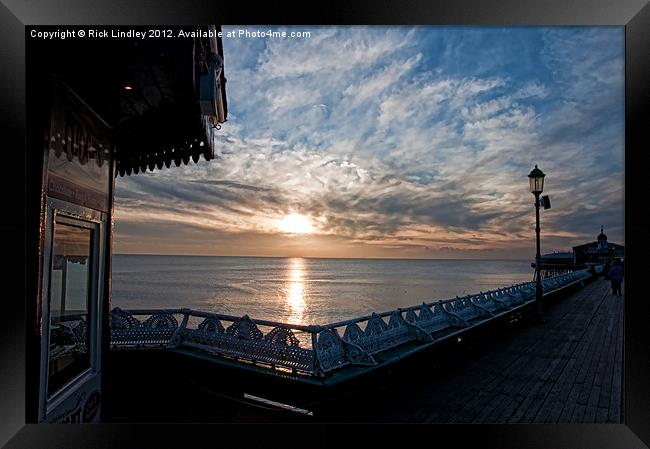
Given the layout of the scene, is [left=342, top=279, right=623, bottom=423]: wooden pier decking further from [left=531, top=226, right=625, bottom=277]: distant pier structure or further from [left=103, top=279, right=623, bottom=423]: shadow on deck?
[left=531, top=226, right=625, bottom=277]: distant pier structure

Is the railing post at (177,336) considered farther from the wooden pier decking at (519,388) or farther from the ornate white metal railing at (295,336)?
the wooden pier decking at (519,388)

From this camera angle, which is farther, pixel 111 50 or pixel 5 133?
pixel 5 133

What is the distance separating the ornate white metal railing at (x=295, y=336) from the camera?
539 centimetres

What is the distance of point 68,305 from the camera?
174 inches

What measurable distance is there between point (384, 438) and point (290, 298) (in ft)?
154

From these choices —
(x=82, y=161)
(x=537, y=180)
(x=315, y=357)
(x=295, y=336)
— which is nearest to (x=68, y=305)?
(x=82, y=161)

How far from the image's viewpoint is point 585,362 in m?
6.95

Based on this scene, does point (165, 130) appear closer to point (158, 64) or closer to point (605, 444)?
point (158, 64)

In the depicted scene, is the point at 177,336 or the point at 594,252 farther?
the point at 594,252

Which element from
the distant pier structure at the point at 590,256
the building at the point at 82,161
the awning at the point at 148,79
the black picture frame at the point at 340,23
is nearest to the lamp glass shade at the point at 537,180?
the black picture frame at the point at 340,23

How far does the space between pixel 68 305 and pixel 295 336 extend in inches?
147

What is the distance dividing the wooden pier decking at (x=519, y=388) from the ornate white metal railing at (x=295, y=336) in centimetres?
62

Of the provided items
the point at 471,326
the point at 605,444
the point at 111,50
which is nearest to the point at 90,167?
the point at 111,50

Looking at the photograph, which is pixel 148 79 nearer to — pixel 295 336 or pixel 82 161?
pixel 82 161
